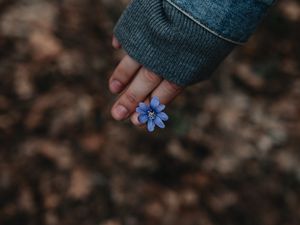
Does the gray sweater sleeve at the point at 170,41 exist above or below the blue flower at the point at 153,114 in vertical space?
above

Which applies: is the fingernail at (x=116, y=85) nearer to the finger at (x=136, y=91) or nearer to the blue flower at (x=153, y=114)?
the finger at (x=136, y=91)

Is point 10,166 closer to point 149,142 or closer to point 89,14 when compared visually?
point 149,142

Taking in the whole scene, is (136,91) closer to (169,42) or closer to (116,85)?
(116,85)

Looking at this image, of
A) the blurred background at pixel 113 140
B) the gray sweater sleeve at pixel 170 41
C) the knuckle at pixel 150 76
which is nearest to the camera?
the gray sweater sleeve at pixel 170 41

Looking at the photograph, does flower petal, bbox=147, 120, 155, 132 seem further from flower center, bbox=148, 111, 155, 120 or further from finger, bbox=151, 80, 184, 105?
finger, bbox=151, 80, 184, 105

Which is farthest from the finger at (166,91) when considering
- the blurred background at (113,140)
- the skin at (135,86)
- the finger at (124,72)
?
the blurred background at (113,140)

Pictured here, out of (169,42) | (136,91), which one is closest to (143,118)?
(136,91)

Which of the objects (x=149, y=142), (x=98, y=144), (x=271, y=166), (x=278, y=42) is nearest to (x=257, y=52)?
(x=278, y=42)
